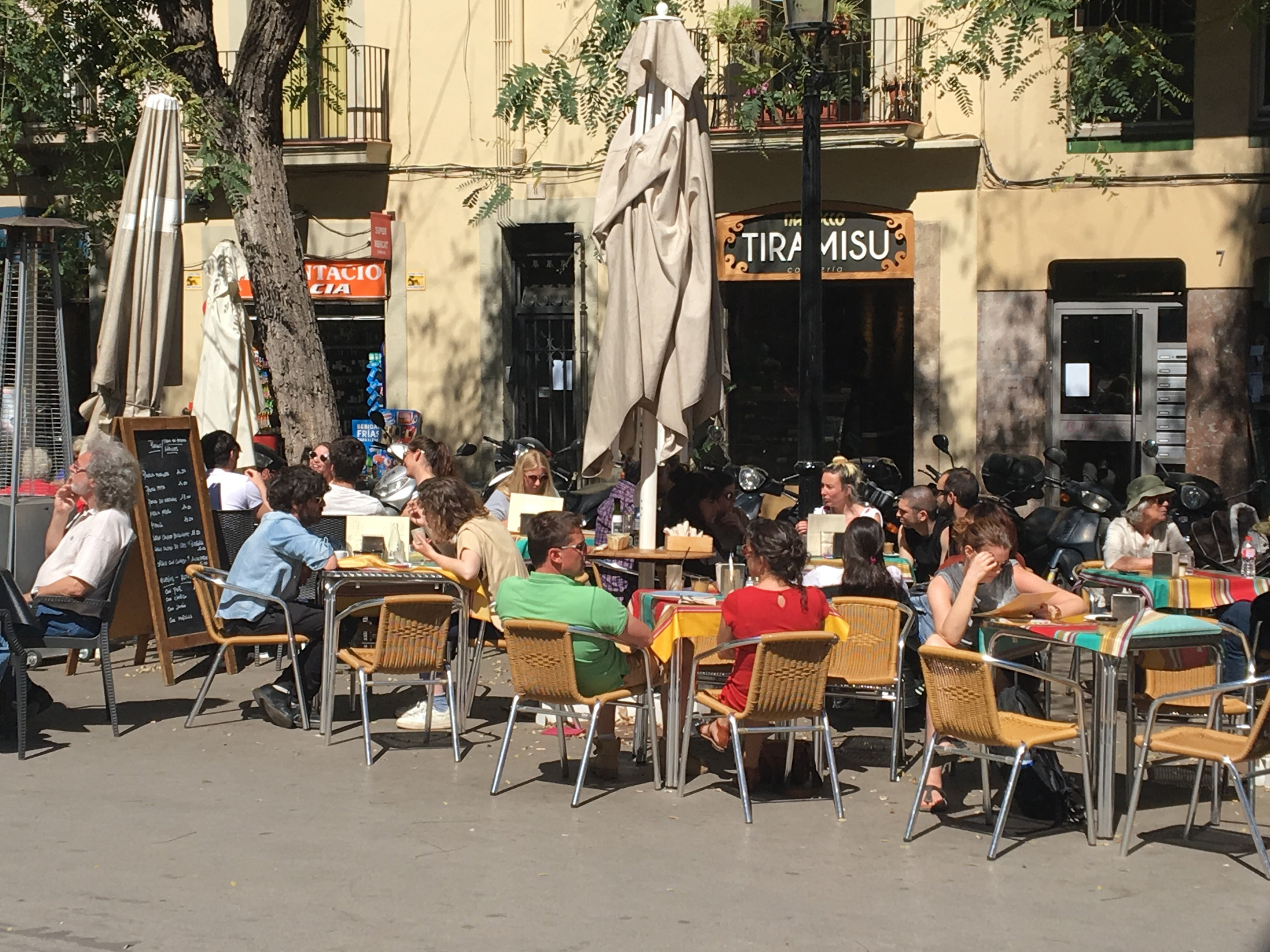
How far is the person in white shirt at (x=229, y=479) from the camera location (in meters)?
11.2

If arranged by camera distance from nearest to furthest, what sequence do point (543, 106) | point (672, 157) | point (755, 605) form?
point (755, 605) < point (672, 157) < point (543, 106)

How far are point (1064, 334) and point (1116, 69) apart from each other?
291cm

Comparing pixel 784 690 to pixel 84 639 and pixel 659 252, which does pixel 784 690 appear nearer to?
pixel 659 252

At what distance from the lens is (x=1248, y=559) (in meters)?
9.91

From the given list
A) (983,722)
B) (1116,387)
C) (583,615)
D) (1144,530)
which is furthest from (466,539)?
(1116,387)

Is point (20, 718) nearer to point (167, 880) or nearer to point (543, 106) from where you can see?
point (167, 880)

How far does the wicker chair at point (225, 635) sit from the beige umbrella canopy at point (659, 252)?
1815mm

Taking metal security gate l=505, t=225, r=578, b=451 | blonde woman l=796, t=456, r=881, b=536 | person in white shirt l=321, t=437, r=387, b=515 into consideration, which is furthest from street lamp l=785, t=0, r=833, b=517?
metal security gate l=505, t=225, r=578, b=451

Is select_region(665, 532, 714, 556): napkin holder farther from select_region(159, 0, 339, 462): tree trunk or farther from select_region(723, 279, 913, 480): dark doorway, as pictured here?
select_region(723, 279, 913, 480): dark doorway

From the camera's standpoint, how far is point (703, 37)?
17.2 meters

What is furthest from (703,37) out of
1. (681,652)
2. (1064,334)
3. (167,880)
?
(167,880)

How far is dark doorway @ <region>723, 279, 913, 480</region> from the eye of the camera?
1844 cm

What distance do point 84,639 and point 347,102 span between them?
12138 millimetres

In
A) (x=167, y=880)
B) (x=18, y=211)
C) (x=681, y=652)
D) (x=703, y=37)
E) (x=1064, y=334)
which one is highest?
(x=703, y=37)
